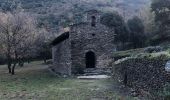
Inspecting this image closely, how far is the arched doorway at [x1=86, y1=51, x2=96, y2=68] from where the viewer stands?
36716mm

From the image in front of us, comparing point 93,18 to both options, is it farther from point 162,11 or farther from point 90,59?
point 162,11

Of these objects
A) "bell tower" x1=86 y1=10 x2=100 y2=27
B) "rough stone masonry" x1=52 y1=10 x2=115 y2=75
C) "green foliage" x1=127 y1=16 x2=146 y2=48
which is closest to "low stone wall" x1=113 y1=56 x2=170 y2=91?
"rough stone masonry" x1=52 y1=10 x2=115 y2=75

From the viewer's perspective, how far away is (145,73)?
675 inches

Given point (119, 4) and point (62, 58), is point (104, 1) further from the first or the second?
point (62, 58)

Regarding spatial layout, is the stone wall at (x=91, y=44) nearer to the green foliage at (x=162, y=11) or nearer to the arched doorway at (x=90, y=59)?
the arched doorway at (x=90, y=59)

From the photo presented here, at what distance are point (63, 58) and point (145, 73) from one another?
21.1 m

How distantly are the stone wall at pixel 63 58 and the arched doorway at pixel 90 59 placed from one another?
215 centimetres

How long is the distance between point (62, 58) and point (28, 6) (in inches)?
2604

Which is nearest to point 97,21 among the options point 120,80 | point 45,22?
point 120,80

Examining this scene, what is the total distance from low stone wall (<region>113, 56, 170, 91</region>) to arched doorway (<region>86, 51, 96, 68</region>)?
1309 cm

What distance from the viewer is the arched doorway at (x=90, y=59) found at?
120 feet

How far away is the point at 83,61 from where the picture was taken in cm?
3544

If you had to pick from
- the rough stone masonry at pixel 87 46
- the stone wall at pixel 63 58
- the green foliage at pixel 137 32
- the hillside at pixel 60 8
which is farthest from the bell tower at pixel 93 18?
the hillside at pixel 60 8

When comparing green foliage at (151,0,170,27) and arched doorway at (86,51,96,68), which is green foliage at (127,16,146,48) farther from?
arched doorway at (86,51,96,68)
